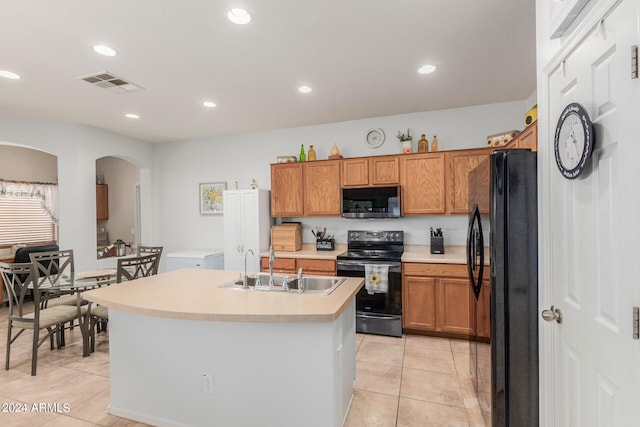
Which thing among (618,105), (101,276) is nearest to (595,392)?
(618,105)

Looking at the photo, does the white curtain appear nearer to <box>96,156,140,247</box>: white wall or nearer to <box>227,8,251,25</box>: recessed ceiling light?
<box>96,156,140,247</box>: white wall

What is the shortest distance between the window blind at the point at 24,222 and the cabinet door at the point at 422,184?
653 cm

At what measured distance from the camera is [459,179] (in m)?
3.70

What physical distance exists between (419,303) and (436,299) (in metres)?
0.19

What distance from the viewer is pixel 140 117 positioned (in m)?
4.17

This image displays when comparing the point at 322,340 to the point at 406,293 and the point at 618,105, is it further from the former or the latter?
the point at 406,293

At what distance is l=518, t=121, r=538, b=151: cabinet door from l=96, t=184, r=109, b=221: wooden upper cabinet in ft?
25.2

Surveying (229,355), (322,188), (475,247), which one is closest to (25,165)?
(322,188)

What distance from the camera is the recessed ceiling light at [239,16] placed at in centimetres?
203

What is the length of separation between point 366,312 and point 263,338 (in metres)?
2.09

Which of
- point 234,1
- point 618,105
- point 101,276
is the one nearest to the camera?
point 618,105

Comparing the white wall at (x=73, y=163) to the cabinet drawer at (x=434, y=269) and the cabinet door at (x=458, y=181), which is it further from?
the cabinet door at (x=458, y=181)

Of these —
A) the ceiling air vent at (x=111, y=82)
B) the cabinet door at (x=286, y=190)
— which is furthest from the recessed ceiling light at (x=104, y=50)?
the cabinet door at (x=286, y=190)

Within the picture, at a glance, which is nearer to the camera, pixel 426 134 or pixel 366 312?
pixel 366 312
